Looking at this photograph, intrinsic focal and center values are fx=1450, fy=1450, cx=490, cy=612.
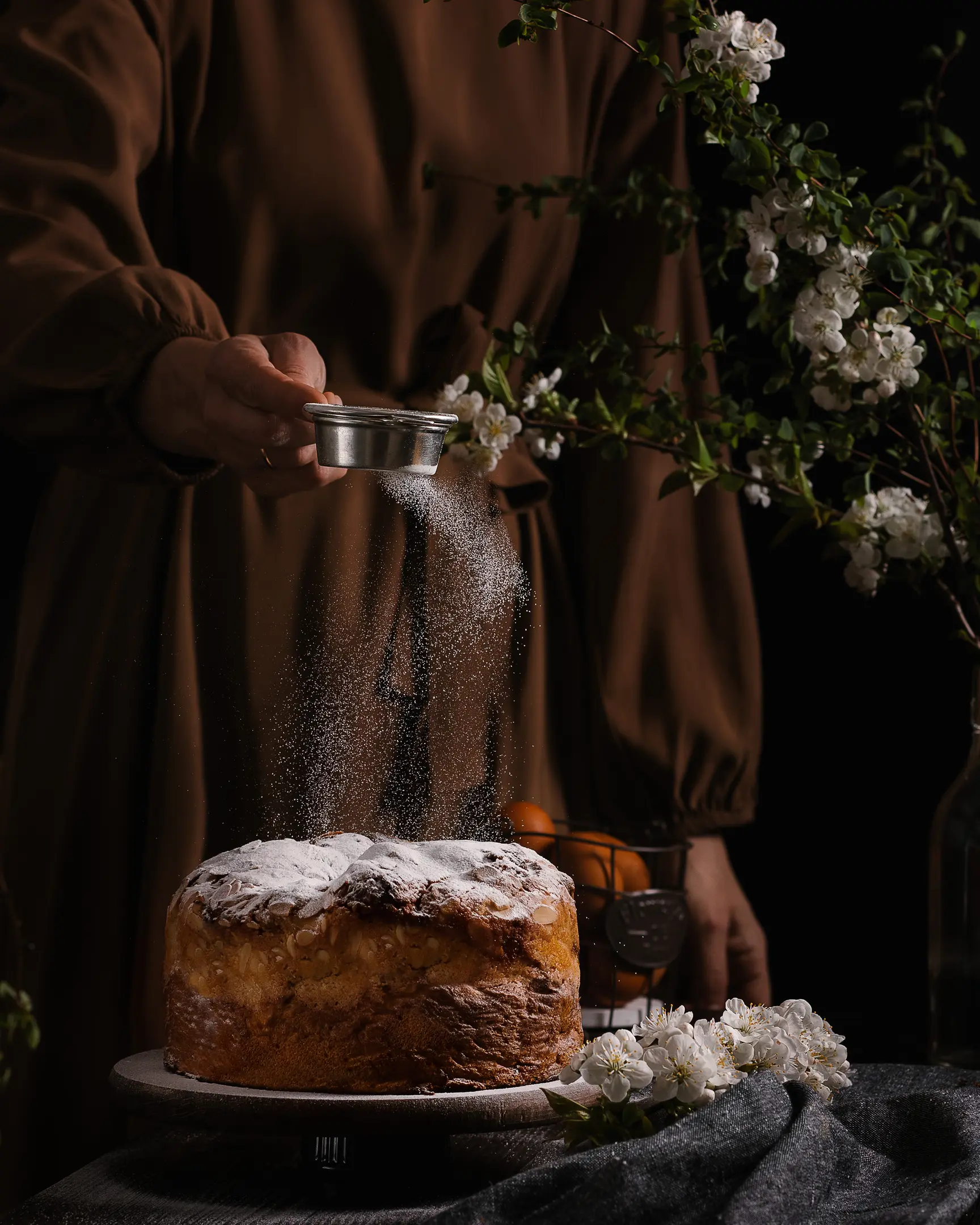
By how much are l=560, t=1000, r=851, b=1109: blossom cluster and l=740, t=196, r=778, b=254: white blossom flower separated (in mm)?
554

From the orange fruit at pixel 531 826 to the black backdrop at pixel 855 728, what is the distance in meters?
0.26

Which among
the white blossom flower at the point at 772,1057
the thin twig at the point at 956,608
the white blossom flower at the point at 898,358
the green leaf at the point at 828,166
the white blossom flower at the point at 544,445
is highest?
the green leaf at the point at 828,166

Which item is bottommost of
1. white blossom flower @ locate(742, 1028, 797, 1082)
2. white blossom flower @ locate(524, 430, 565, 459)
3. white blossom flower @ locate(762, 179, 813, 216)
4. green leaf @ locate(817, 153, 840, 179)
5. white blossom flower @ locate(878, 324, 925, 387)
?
white blossom flower @ locate(742, 1028, 797, 1082)

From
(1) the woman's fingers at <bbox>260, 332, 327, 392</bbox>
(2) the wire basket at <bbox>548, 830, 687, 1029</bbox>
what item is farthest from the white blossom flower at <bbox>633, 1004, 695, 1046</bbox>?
(1) the woman's fingers at <bbox>260, 332, 327, 392</bbox>

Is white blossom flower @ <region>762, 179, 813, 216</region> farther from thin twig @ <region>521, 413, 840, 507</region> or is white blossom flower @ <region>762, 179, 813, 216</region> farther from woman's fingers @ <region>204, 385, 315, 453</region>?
woman's fingers @ <region>204, 385, 315, 453</region>

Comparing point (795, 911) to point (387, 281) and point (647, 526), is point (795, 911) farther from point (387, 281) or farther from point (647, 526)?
point (387, 281)

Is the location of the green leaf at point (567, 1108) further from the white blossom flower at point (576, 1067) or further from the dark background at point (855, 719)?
the dark background at point (855, 719)

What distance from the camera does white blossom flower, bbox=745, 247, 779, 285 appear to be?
42.9 inches

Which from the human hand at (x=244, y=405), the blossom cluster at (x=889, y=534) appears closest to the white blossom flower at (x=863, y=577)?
the blossom cluster at (x=889, y=534)

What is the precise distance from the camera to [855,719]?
1390 mm

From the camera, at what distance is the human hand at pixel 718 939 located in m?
1.37

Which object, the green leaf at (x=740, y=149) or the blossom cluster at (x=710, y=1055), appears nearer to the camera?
the blossom cluster at (x=710, y=1055)

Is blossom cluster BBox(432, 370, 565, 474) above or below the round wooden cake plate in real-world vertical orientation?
above

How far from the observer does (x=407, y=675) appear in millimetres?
1280
